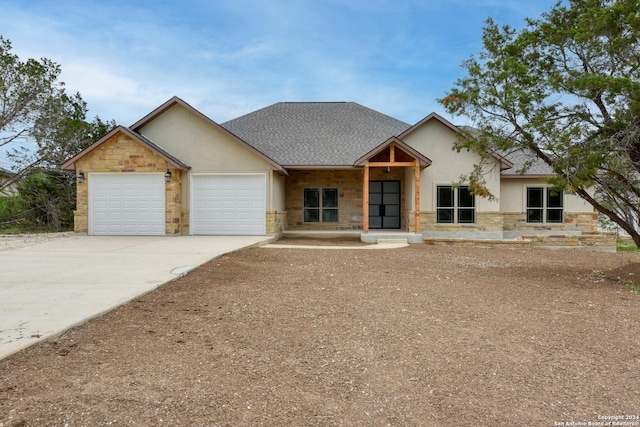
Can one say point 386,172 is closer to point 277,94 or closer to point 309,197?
point 309,197

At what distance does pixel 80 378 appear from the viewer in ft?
11.8

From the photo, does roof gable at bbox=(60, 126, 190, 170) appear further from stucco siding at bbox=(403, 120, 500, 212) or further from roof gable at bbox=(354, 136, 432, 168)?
stucco siding at bbox=(403, 120, 500, 212)

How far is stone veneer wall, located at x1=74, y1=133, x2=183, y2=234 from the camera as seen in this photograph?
15.5 meters

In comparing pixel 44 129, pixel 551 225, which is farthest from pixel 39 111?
pixel 551 225

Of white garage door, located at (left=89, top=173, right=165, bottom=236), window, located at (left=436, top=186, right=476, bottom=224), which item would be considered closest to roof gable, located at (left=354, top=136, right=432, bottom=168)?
window, located at (left=436, top=186, right=476, bottom=224)

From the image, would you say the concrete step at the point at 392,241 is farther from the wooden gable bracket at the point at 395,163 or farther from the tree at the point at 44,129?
the tree at the point at 44,129

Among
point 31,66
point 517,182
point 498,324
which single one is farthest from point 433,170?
point 31,66

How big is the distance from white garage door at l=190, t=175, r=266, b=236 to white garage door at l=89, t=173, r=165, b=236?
1.40m

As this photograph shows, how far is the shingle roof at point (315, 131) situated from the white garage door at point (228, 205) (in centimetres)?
224

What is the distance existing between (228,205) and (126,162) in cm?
404

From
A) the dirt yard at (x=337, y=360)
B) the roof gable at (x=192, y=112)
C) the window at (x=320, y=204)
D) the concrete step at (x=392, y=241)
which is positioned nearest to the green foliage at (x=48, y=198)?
the roof gable at (x=192, y=112)

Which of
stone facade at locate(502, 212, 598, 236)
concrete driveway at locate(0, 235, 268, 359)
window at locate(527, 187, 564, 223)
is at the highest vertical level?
window at locate(527, 187, 564, 223)

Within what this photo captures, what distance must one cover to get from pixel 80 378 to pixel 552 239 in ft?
53.9

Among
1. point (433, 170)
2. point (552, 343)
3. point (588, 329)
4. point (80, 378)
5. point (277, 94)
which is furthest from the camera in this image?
point (277, 94)
